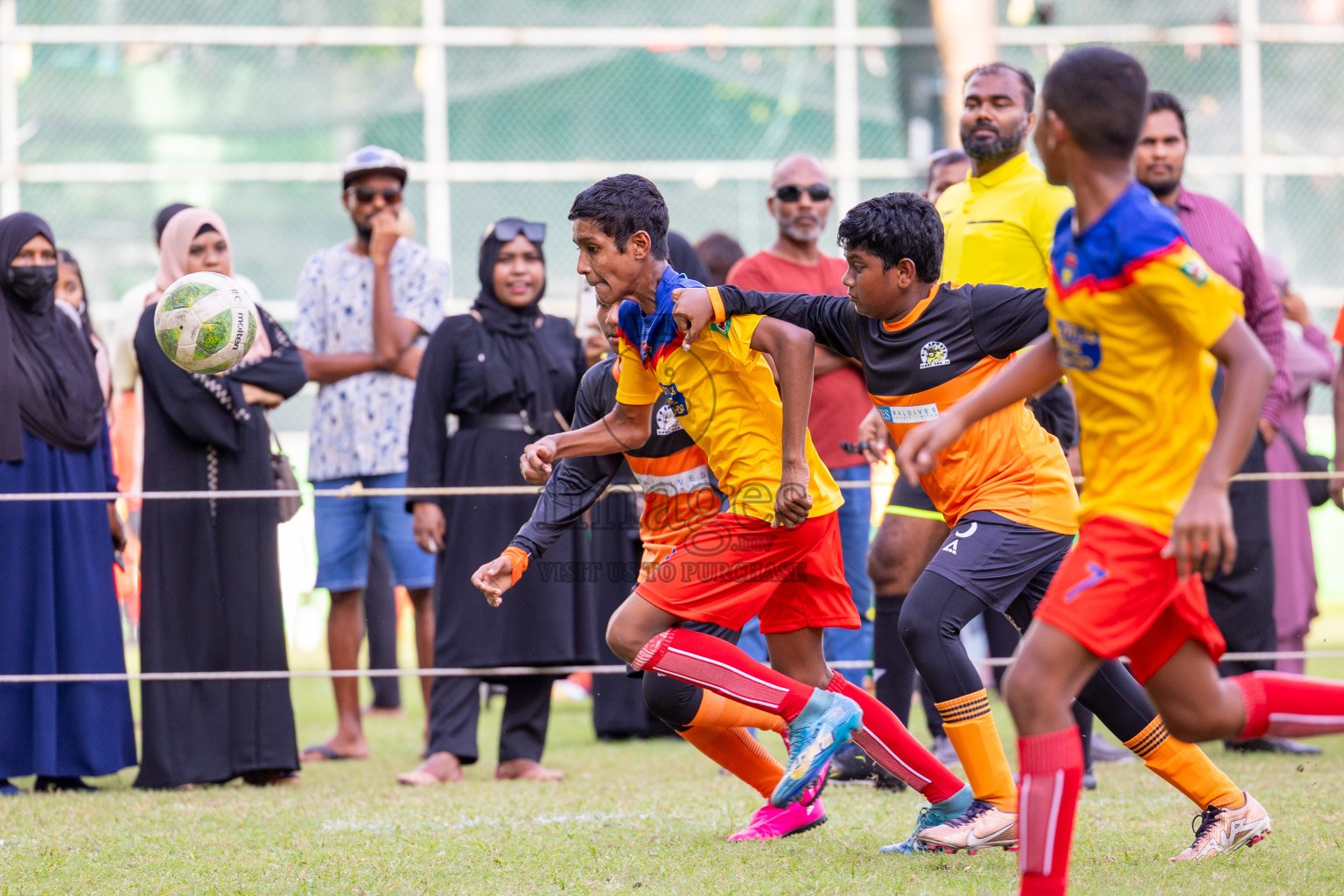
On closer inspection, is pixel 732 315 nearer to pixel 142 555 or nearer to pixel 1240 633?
pixel 142 555

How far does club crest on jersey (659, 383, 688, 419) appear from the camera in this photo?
474cm

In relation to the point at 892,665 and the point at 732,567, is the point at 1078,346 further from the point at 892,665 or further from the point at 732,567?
the point at 892,665

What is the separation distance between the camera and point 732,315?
4578 millimetres

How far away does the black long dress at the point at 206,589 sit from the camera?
649 cm

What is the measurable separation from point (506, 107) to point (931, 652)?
1084cm

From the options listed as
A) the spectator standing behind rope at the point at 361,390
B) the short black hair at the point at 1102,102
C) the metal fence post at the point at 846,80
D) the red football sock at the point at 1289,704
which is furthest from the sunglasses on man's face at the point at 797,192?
the metal fence post at the point at 846,80

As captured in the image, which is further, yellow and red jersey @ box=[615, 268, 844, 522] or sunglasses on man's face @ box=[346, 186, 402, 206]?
sunglasses on man's face @ box=[346, 186, 402, 206]

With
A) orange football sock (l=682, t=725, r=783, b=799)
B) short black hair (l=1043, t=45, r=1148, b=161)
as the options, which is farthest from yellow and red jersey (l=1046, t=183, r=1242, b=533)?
orange football sock (l=682, t=725, r=783, b=799)

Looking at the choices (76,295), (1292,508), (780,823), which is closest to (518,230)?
(76,295)

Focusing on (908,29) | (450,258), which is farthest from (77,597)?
(908,29)

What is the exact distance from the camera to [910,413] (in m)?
4.60

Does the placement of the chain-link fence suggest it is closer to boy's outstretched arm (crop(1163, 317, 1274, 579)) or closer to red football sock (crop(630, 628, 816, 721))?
red football sock (crop(630, 628, 816, 721))

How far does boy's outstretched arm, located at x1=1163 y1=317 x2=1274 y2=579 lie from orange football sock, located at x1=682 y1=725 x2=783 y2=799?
205 centimetres

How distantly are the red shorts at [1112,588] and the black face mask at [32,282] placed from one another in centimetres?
503
